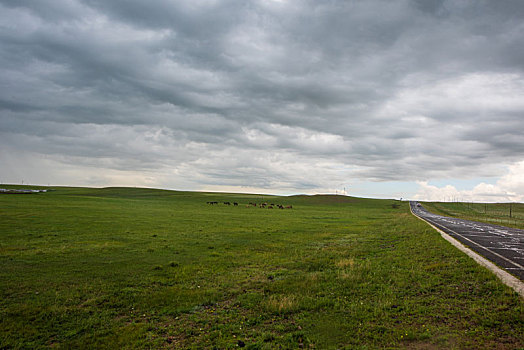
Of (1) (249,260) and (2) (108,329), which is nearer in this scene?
(2) (108,329)

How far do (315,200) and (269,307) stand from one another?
147258mm

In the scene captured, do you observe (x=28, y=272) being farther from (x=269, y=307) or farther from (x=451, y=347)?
(x=451, y=347)

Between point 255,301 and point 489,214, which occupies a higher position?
point 489,214

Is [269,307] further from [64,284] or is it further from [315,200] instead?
[315,200]

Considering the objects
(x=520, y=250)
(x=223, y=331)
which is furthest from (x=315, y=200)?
(x=223, y=331)

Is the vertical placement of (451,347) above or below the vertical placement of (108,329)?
above

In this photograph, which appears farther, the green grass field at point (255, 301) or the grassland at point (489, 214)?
the grassland at point (489, 214)

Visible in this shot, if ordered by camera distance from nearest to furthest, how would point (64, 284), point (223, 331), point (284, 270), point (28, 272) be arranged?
point (223, 331), point (64, 284), point (28, 272), point (284, 270)

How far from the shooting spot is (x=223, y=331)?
900 cm

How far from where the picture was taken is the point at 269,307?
10.6 metres

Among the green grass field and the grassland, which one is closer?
the green grass field

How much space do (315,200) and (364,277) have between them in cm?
14358

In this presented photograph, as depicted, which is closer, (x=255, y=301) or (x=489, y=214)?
(x=255, y=301)

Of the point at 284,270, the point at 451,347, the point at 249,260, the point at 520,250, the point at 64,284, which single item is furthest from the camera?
the point at 249,260
